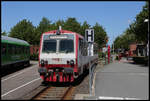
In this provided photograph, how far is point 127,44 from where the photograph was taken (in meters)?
74.4

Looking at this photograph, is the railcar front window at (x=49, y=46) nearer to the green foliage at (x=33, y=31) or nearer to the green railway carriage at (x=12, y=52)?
the green railway carriage at (x=12, y=52)

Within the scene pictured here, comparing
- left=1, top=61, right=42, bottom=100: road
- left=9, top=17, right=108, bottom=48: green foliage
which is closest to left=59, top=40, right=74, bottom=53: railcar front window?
left=1, top=61, right=42, bottom=100: road

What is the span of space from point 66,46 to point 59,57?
744mm

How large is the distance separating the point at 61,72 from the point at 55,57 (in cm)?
90

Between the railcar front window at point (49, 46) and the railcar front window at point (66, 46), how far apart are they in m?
0.40

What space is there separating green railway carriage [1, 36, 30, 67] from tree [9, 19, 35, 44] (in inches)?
699

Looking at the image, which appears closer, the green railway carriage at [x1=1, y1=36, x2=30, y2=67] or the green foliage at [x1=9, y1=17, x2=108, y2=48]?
the green railway carriage at [x1=1, y1=36, x2=30, y2=67]

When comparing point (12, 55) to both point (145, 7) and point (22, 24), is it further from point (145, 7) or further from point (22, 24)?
point (22, 24)

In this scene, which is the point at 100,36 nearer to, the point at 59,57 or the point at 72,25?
the point at 72,25

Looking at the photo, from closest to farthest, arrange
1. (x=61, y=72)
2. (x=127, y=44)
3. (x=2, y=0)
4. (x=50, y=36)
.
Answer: (x=2, y=0) < (x=61, y=72) < (x=50, y=36) < (x=127, y=44)

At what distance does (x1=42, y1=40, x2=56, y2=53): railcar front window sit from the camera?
35.4 ft

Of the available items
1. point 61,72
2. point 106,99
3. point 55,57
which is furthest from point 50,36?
point 106,99

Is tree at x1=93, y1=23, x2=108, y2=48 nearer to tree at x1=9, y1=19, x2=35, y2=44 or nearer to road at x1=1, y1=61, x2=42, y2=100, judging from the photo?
tree at x1=9, y1=19, x2=35, y2=44

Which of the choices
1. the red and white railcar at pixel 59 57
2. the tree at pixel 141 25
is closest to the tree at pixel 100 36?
the tree at pixel 141 25
